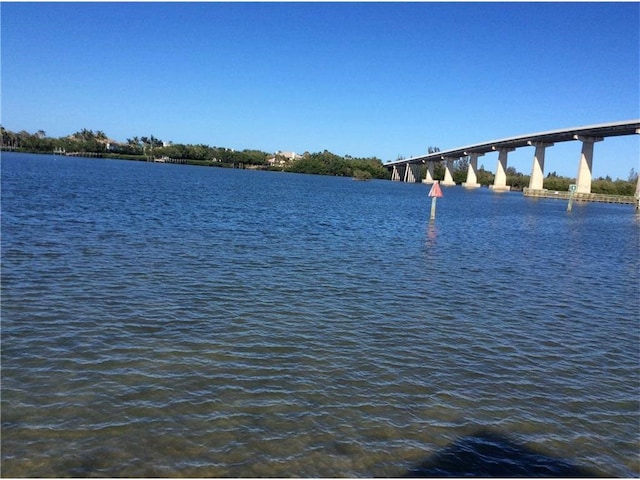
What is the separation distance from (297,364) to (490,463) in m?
4.19

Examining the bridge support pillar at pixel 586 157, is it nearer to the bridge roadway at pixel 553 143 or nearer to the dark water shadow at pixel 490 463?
the bridge roadway at pixel 553 143

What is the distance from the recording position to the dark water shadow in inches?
249

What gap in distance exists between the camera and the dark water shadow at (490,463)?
6.31m

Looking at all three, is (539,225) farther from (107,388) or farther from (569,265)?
(107,388)

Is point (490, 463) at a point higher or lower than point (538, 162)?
lower

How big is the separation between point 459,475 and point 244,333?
6.19 meters

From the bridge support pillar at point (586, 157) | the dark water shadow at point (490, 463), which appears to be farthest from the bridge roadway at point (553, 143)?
the dark water shadow at point (490, 463)

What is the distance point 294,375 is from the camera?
8.93 meters

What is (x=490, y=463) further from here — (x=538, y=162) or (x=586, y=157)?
(x=538, y=162)

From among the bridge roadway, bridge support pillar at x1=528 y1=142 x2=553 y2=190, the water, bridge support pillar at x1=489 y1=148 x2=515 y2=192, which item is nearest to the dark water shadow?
the water

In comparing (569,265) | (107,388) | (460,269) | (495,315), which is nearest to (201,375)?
(107,388)

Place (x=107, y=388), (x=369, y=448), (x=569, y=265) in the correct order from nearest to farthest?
(x=369, y=448) → (x=107, y=388) → (x=569, y=265)

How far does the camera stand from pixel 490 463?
6.57 metres

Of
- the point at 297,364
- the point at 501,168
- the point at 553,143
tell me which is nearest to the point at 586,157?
the point at 553,143
